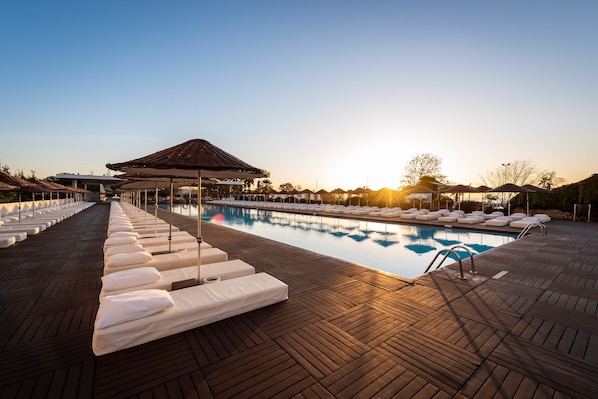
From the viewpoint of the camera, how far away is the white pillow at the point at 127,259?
13.9ft

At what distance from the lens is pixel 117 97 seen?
14.8 metres

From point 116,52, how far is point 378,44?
39.2 ft

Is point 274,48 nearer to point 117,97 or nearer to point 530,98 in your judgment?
point 117,97

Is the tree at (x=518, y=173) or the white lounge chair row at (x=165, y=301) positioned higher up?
the tree at (x=518, y=173)

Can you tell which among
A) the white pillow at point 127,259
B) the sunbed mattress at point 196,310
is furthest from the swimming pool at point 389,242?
the white pillow at point 127,259

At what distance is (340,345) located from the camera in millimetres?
2543

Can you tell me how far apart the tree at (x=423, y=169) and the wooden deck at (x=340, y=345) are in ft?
112

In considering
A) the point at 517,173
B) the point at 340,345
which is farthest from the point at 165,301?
the point at 517,173

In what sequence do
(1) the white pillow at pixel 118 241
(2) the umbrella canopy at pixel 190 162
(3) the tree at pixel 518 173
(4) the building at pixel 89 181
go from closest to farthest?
(2) the umbrella canopy at pixel 190 162 < (1) the white pillow at pixel 118 241 < (4) the building at pixel 89 181 < (3) the tree at pixel 518 173

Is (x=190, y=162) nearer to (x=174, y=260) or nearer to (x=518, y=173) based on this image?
(x=174, y=260)

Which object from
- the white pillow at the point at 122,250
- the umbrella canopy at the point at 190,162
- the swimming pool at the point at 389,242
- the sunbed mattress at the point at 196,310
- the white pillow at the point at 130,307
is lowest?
the swimming pool at the point at 389,242

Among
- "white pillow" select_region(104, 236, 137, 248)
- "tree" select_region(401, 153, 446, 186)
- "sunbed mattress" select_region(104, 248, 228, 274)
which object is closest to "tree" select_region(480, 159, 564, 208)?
"tree" select_region(401, 153, 446, 186)

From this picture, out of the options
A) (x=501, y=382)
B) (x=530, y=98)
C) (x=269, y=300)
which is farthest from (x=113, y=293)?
(x=530, y=98)

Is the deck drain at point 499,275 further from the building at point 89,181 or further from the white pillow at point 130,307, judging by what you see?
the building at point 89,181
